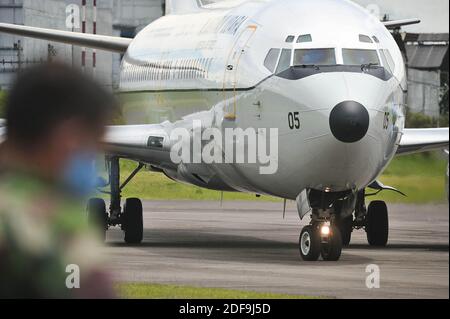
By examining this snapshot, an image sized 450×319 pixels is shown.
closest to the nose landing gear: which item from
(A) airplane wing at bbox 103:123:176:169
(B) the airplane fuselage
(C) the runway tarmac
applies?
(C) the runway tarmac

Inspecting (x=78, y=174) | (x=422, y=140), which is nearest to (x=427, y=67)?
(x=422, y=140)

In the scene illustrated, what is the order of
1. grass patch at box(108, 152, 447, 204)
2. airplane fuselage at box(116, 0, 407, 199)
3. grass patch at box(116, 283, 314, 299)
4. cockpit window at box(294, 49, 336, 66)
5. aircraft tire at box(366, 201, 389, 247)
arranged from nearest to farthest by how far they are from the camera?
grass patch at box(116, 283, 314, 299), airplane fuselage at box(116, 0, 407, 199), cockpit window at box(294, 49, 336, 66), aircraft tire at box(366, 201, 389, 247), grass patch at box(108, 152, 447, 204)

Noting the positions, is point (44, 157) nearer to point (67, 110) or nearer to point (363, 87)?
point (67, 110)

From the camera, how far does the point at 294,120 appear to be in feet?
52.9

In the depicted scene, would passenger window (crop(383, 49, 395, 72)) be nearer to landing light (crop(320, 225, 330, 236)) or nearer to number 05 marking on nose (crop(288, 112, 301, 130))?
number 05 marking on nose (crop(288, 112, 301, 130))

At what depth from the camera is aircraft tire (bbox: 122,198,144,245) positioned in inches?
803

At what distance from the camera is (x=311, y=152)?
15906mm

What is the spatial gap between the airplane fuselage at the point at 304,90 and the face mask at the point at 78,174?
41.9ft

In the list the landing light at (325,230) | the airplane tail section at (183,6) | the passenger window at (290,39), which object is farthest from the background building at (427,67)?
the landing light at (325,230)

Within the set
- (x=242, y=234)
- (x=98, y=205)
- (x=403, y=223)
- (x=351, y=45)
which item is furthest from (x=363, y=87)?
(x=403, y=223)

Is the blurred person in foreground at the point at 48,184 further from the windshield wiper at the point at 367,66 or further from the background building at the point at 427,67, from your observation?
the background building at the point at 427,67

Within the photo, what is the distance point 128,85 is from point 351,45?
8.79 meters

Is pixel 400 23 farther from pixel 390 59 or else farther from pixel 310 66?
pixel 310 66

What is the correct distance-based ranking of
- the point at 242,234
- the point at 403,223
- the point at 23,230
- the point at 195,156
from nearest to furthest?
1. the point at 23,230
2. the point at 195,156
3. the point at 242,234
4. the point at 403,223
